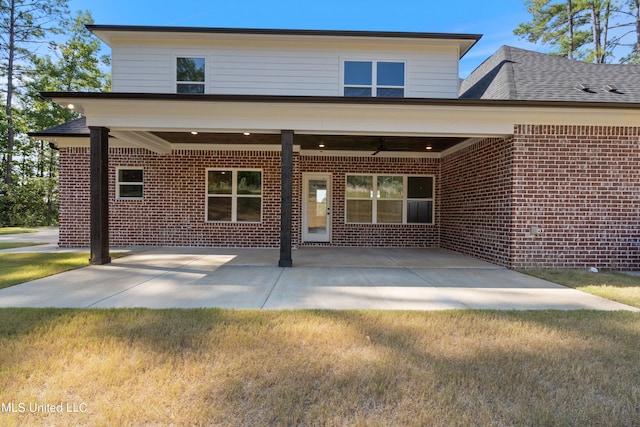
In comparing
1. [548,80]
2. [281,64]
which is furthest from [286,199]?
[548,80]

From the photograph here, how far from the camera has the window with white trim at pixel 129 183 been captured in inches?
405

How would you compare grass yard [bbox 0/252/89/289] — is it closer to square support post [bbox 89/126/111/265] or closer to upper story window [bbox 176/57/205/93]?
square support post [bbox 89/126/111/265]

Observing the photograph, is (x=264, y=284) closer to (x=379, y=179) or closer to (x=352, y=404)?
(x=352, y=404)

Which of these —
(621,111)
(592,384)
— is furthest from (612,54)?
(592,384)

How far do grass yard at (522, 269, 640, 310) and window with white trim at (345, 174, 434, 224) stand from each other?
456 cm

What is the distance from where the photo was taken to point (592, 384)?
248 cm

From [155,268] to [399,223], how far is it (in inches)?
294

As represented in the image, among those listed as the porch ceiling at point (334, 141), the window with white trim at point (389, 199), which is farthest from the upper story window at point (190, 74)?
the window with white trim at point (389, 199)

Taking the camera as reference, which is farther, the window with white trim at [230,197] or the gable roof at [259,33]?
the window with white trim at [230,197]

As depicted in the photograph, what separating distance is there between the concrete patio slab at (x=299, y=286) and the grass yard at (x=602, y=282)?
0.87 ft

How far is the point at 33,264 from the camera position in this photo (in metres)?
6.94

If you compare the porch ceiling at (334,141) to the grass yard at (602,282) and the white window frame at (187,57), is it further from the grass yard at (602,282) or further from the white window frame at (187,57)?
the grass yard at (602,282)

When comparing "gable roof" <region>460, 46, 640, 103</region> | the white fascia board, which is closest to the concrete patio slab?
the white fascia board

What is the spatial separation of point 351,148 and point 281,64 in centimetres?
318
